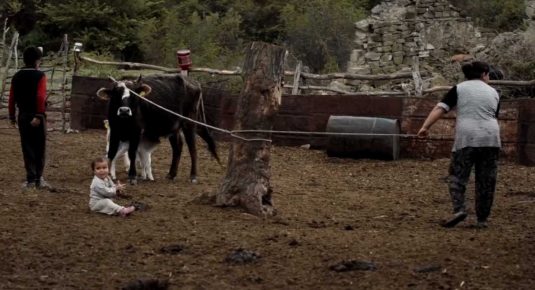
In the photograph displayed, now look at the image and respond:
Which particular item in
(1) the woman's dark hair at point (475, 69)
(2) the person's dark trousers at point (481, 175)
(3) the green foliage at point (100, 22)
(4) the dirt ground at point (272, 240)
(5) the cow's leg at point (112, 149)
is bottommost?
(4) the dirt ground at point (272, 240)

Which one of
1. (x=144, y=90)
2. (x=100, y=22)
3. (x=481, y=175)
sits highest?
(x=100, y=22)

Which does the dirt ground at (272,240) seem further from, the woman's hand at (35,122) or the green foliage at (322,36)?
the green foliage at (322,36)

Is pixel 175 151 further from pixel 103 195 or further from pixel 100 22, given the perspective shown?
pixel 100 22

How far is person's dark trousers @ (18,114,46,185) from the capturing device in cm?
1064

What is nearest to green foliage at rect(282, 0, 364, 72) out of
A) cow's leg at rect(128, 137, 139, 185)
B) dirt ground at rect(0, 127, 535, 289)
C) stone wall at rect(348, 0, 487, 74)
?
stone wall at rect(348, 0, 487, 74)

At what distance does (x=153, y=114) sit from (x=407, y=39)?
12883 millimetres

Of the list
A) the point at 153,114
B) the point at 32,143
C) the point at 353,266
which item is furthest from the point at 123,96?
the point at 353,266

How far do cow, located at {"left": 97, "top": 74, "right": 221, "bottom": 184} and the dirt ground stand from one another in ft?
1.67

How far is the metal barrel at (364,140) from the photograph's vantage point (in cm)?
1530

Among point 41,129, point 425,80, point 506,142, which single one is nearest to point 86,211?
point 41,129

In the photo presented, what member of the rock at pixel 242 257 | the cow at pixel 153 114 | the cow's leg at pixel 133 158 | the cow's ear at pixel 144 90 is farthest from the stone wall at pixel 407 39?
the rock at pixel 242 257

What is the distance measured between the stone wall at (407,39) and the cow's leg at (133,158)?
41.1 feet

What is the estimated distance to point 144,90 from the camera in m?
12.4

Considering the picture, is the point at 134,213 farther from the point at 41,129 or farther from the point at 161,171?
the point at 161,171
